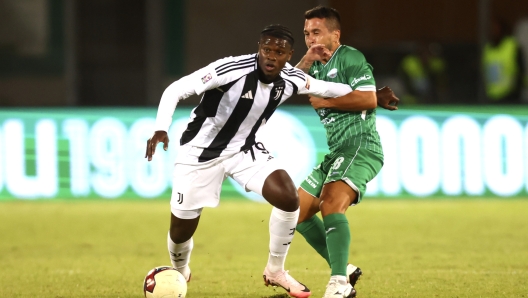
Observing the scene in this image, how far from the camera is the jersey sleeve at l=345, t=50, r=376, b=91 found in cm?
586

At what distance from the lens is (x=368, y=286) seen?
6293mm

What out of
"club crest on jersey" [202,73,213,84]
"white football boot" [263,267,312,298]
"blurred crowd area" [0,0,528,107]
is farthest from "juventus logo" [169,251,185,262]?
"blurred crowd area" [0,0,528,107]

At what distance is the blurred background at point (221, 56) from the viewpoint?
1145 centimetres

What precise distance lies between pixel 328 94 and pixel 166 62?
9264 mm

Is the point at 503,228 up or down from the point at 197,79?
down

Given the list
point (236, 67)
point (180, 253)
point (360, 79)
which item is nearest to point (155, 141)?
point (236, 67)

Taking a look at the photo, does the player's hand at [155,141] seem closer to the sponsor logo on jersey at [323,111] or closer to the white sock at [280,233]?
the white sock at [280,233]

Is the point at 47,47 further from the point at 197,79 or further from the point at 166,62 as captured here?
the point at 197,79

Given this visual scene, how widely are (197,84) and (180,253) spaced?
4.17 ft

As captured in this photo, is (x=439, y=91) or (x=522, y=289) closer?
(x=522, y=289)

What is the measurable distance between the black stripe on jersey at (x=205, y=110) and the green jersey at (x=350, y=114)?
80 centimetres

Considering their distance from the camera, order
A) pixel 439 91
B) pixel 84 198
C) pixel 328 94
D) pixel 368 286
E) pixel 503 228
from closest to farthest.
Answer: pixel 328 94 < pixel 368 286 < pixel 503 228 < pixel 84 198 < pixel 439 91

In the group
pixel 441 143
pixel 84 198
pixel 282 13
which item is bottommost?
pixel 84 198

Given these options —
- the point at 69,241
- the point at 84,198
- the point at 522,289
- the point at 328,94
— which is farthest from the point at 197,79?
the point at 84,198
